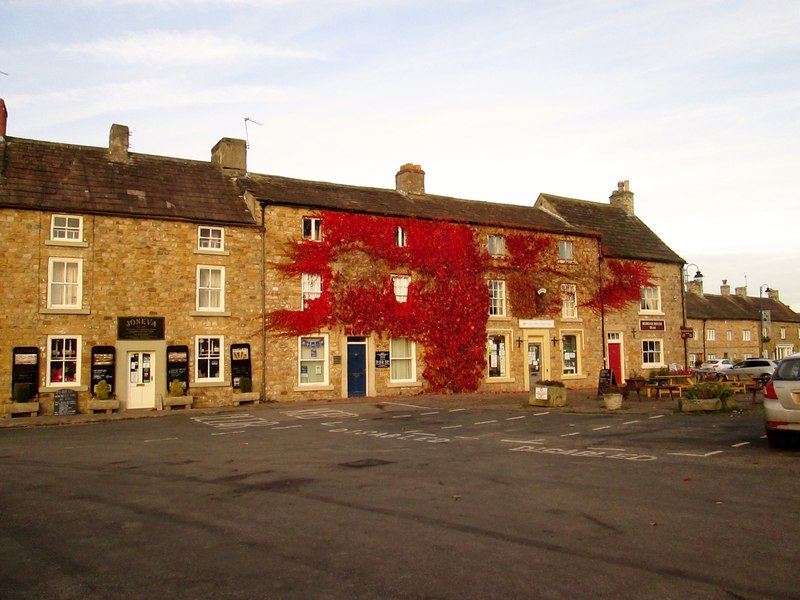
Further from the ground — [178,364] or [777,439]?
[178,364]

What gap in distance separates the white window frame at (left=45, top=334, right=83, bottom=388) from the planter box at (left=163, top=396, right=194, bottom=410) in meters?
3.04

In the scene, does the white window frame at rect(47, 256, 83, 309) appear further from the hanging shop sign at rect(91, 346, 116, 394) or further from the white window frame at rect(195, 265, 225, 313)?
the white window frame at rect(195, 265, 225, 313)

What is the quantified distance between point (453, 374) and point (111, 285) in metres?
15.0

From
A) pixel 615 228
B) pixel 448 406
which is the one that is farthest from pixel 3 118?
pixel 615 228

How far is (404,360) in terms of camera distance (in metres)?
30.1

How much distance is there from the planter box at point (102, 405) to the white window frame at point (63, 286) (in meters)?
3.54

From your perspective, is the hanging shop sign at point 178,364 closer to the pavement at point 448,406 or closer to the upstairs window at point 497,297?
the pavement at point 448,406

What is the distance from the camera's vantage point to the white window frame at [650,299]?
3762 cm

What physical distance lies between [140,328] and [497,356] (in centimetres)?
1646

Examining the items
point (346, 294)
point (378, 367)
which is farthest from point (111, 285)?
point (378, 367)

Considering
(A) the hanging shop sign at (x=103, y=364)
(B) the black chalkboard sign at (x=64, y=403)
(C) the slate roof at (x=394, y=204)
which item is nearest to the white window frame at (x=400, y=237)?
(C) the slate roof at (x=394, y=204)

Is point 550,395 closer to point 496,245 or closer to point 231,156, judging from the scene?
point 496,245

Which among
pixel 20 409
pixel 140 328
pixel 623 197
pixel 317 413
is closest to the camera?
pixel 20 409

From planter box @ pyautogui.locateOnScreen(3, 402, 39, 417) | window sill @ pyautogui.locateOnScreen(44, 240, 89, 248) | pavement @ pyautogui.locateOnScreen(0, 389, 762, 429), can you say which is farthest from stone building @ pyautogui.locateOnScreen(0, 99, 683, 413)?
pavement @ pyautogui.locateOnScreen(0, 389, 762, 429)
